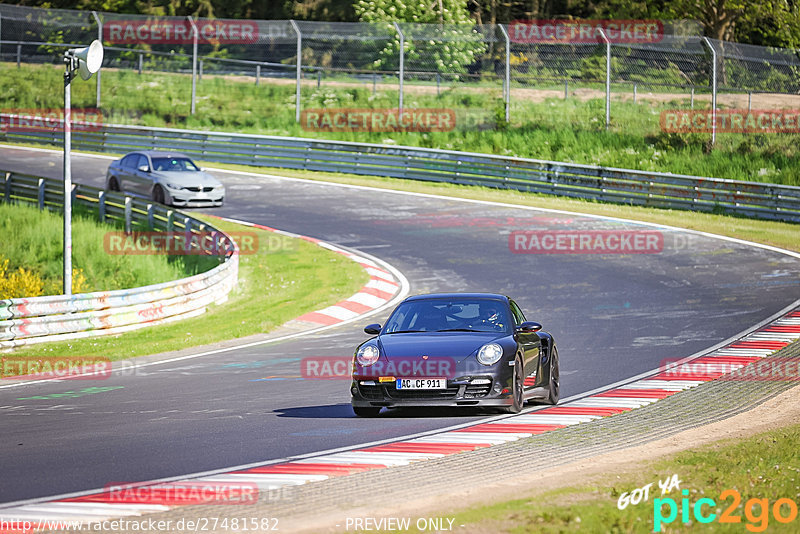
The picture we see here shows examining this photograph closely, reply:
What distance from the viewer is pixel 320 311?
67.1ft

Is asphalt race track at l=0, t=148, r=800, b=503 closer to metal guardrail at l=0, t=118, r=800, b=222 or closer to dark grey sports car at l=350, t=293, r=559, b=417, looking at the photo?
dark grey sports car at l=350, t=293, r=559, b=417

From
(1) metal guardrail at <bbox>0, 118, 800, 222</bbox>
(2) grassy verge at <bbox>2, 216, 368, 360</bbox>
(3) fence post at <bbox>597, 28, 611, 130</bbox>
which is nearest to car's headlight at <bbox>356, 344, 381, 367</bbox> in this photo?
(2) grassy verge at <bbox>2, 216, 368, 360</bbox>

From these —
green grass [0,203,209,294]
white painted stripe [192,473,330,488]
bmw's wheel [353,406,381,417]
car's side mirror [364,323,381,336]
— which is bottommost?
green grass [0,203,209,294]

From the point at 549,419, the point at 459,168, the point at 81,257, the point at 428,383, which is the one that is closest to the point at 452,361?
the point at 428,383

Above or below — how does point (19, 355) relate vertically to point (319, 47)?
below

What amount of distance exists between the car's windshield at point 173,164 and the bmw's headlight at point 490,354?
21383 mm

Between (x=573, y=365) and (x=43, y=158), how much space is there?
A: 2918cm

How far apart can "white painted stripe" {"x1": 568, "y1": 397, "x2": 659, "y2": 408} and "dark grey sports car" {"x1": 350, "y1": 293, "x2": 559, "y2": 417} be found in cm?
42

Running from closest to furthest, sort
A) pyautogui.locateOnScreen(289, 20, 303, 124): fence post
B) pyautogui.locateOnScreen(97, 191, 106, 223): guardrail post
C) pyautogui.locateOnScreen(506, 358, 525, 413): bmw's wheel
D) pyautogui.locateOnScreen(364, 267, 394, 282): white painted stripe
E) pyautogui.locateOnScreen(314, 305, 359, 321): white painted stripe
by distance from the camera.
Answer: pyautogui.locateOnScreen(506, 358, 525, 413): bmw's wheel, pyautogui.locateOnScreen(314, 305, 359, 321): white painted stripe, pyautogui.locateOnScreen(364, 267, 394, 282): white painted stripe, pyautogui.locateOnScreen(97, 191, 106, 223): guardrail post, pyautogui.locateOnScreen(289, 20, 303, 124): fence post

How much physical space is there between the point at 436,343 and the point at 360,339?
606 cm

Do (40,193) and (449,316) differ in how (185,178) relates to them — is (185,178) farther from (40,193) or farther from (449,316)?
(449,316)

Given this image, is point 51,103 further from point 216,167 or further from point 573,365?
point 573,365

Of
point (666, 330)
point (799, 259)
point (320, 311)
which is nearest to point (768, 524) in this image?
point (666, 330)

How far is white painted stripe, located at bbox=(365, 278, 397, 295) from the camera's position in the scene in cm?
2211
